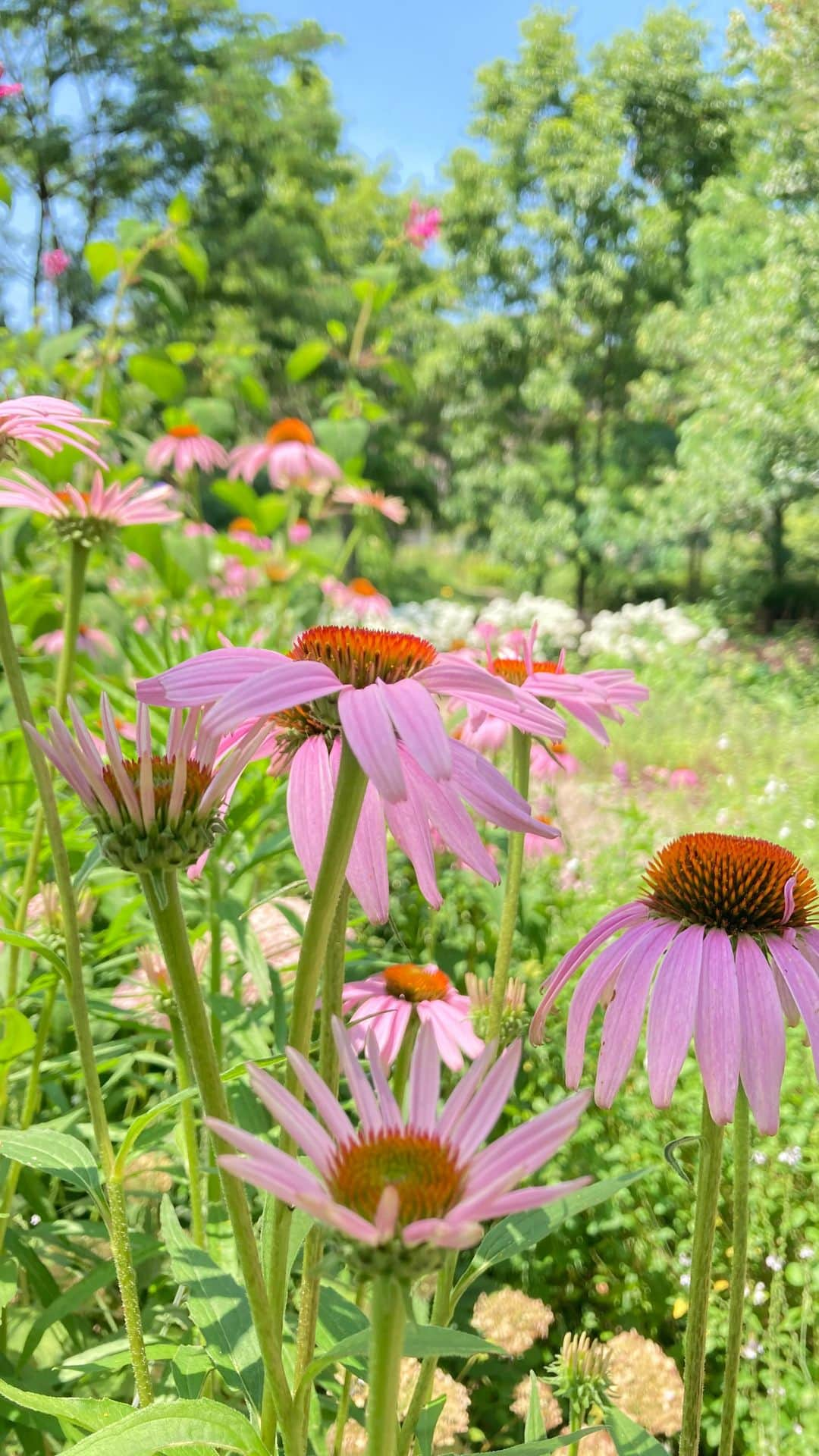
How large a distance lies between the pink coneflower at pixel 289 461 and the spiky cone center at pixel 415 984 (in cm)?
184

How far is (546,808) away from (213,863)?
1.69m

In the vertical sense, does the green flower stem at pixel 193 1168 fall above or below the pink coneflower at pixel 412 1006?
below

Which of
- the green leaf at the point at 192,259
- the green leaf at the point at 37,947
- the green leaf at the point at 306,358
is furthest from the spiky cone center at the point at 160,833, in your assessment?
the green leaf at the point at 306,358

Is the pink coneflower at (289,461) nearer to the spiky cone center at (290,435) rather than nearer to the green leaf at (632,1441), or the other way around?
the spiky cone center at (290,435)

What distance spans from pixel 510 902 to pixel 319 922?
11.1 inches

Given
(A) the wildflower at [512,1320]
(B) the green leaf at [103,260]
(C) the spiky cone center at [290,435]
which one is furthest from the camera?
(C) the spiky cone center at [290,435]

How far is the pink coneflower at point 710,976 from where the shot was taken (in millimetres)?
452

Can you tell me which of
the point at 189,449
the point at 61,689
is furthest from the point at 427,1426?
the point at 189,449

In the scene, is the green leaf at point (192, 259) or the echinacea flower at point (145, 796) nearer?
the echinacea flower at point (145, 796)

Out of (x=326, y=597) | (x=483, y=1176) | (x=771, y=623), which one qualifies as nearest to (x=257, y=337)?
(x=771, y=623)

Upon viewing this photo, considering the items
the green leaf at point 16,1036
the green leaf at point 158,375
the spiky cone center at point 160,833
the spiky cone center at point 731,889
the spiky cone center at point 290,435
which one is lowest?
the green leaf at point 16,1036

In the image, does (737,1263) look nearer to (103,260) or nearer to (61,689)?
(61,689)

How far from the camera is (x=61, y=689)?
72 cm

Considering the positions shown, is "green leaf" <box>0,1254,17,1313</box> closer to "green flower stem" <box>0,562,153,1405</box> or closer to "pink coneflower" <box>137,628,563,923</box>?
"green flower stem" <box>0,562,153,1405</box>
